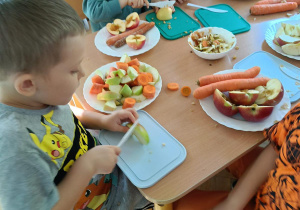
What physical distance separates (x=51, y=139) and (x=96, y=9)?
0.85 metres

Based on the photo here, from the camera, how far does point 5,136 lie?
0.50 meters

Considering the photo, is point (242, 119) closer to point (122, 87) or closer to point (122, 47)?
point (122, 87)

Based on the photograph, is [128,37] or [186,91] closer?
[186,91]

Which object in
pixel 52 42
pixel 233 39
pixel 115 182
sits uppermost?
pixel 52 42

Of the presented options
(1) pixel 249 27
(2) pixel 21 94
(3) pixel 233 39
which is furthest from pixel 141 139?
(1) pixel 249 27

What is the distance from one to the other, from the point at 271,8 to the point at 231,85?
2.06 ft

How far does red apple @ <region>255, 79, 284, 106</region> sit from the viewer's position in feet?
2.45

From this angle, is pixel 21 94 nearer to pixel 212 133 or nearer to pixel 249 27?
pixel 212 133

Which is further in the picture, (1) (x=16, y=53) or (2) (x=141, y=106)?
(2) (x=141, y=106)

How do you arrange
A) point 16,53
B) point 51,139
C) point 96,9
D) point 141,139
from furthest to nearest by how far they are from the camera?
1. point 96,9
2. point 141,139
3. point 51,139
4. point 16,53

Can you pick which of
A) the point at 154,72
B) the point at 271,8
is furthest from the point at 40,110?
the point at 271,8

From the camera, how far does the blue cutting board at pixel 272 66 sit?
85cm

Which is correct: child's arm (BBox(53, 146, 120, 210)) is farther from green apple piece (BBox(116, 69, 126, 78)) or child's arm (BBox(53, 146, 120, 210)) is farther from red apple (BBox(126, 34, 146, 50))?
red apple (BBox(126, 34, 146, 50))

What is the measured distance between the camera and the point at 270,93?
770 mm
